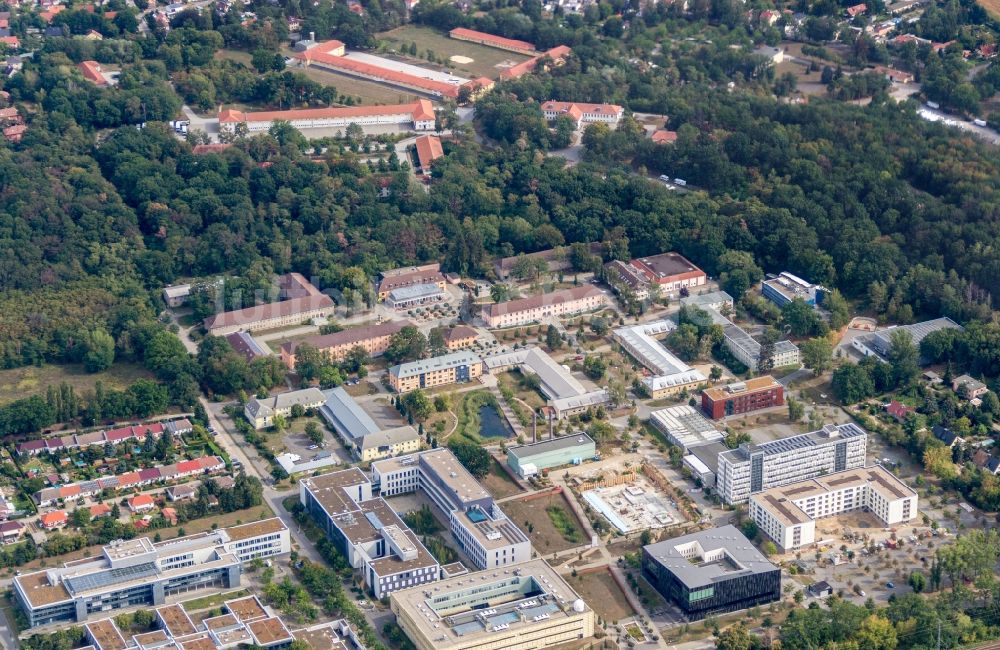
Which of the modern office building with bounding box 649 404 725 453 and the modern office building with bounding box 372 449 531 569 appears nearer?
the modern office building with bounding box 372 449 531 569

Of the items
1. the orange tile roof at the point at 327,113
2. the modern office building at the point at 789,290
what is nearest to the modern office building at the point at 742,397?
the modern office building at the point at 789,290

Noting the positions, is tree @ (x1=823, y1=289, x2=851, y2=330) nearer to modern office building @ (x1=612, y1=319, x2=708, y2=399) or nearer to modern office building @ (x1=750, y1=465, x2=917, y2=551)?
modern office building @ (x1=612, y1=319, x2=708, y2=399)

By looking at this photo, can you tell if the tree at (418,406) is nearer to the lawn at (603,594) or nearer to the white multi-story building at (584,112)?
the lawn at (603,594)

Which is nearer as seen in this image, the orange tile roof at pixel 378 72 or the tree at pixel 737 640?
the tree at pixel 737 640

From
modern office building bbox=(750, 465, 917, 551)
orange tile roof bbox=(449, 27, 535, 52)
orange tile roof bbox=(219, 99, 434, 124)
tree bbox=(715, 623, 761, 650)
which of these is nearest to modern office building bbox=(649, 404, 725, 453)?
modern office building bbox=(750, 465, 917, 551)

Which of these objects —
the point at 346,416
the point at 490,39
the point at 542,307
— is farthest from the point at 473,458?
the point at 490,39

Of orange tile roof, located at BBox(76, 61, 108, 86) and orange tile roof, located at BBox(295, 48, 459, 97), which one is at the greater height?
orange tile roof, located at BBox(76, 61, 108, 86)

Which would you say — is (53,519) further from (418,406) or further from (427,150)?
(427,150)

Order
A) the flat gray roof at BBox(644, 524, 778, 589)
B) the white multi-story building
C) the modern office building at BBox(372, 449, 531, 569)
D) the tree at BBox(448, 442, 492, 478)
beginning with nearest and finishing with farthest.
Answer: the flat gray roof at BBox(644, 524, 778, 589) → the modern office building at BBox(372, 449, 531, 569) → the tree at BBox(448, 442, 492, 478) → the white multi-story building
